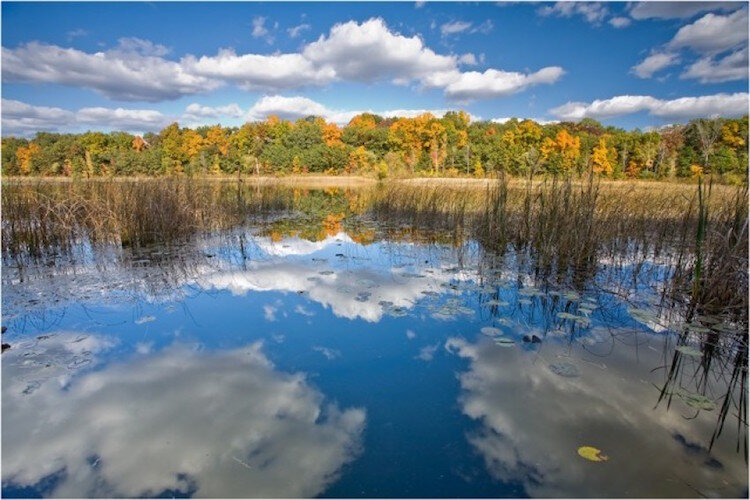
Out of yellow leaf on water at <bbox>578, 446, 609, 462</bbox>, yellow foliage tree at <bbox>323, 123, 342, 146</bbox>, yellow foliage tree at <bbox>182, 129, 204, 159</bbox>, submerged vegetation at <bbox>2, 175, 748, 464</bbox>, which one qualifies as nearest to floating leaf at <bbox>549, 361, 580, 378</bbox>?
submerged vegetation at <bbox>2, 175, 748, 464</bbox>

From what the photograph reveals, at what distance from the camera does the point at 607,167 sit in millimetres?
39938

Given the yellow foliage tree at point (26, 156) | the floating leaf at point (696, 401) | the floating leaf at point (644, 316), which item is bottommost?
the floating leaf at point (696, 401)

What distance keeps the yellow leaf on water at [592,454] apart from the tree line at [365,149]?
31.2 meters

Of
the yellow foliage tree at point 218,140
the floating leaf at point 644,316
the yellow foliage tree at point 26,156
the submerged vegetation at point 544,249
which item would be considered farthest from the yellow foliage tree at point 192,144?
the floating leaf at point 644,316

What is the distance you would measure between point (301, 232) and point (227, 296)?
4.32m

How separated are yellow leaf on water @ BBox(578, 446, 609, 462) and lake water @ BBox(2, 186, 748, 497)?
0.03 metres

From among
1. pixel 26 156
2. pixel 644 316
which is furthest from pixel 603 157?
pixel 26 156

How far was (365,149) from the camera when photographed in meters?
50.6

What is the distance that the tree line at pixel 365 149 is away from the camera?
3856cm

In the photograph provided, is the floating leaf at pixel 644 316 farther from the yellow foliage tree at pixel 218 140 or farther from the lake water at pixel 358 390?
the yellow foliage tree at pixel 218 140

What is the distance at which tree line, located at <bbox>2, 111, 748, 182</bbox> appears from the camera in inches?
1518

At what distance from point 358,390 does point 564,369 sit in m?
1.53

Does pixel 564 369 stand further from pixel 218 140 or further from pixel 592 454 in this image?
pixel 218 140

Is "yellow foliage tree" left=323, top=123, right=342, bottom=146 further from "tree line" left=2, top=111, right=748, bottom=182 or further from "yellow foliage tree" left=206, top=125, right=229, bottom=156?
"yellow foliage tree" left=206, top=125, right=229, bottom=156
